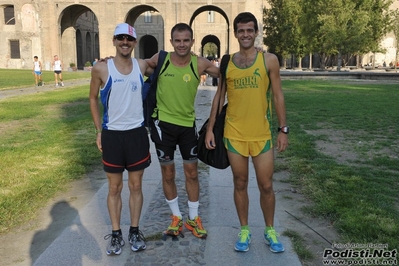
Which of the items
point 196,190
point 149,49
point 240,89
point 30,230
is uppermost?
point 149,49

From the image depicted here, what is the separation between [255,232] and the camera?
3.66 meters

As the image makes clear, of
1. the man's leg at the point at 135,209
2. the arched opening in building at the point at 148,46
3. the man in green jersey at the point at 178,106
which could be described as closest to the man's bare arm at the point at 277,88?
the man in green jersey at the point at 178,106

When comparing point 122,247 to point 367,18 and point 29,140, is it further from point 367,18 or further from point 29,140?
point 367,18

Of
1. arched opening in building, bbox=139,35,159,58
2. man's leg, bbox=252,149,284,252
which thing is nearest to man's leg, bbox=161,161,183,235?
man's leg, bbox=252,149,284,252

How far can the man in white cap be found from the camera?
3146 mm

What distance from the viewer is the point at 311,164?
19.7 ft

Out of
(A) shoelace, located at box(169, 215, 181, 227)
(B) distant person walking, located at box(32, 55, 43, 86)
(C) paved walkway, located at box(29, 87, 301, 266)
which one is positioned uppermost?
(B) distant person walking, located at box(32, 55, 43, 86)

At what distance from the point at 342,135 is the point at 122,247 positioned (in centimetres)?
647

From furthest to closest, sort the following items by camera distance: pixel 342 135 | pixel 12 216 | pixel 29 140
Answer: pixel 342 135, pixel 29 140, pixel 12 216

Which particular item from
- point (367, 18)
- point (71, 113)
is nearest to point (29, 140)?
point (71, 113)

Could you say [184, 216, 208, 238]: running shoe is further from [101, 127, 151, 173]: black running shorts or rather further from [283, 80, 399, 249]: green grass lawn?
[283, 80, 399, 249]: green grass lawn

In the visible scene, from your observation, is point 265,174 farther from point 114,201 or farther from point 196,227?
point 114,201

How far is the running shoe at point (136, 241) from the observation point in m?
3.27

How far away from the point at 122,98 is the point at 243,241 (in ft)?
5.36
